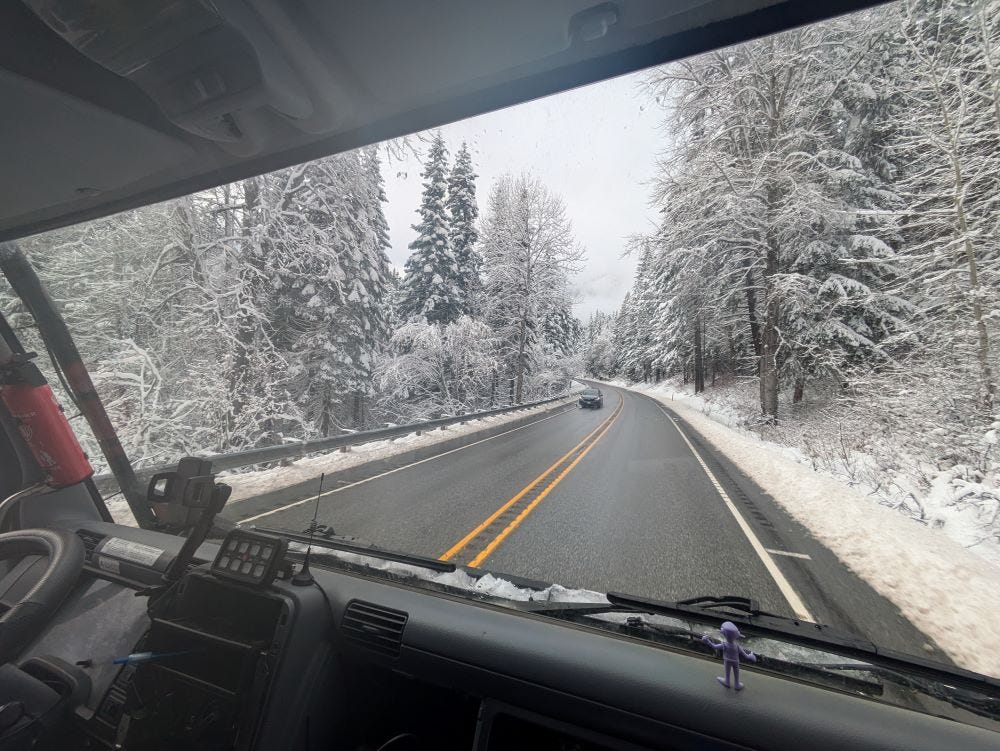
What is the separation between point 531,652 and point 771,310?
48.7 ft

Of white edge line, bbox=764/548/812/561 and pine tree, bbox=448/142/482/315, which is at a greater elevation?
pine tree, bbox=448/142/482/315

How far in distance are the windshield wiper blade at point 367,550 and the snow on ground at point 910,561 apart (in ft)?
11.5

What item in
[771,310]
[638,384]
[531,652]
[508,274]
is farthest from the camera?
[638,384]

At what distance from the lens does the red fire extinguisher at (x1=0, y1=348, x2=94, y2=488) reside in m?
2.78

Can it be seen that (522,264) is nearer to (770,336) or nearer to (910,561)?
(770,336)

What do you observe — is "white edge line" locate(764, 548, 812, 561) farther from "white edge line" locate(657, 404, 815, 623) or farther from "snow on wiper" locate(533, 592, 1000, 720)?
"snow on wiper" locate(533, 592, 1000, 720)

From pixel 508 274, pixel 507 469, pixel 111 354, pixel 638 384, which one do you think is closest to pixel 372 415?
pixel 508 274

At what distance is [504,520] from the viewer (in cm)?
572

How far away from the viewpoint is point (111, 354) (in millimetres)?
9266

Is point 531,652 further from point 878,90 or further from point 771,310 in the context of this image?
point 771,310

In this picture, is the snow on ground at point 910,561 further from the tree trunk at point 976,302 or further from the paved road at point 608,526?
the tree trunk at point 976,302

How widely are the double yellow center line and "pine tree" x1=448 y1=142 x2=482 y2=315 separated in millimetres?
14737

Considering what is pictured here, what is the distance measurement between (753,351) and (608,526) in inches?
638

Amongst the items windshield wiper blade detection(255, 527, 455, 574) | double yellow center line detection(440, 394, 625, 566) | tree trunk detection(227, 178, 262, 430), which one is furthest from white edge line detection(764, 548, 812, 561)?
tree trunk detection(227, 178, 262, 430)
